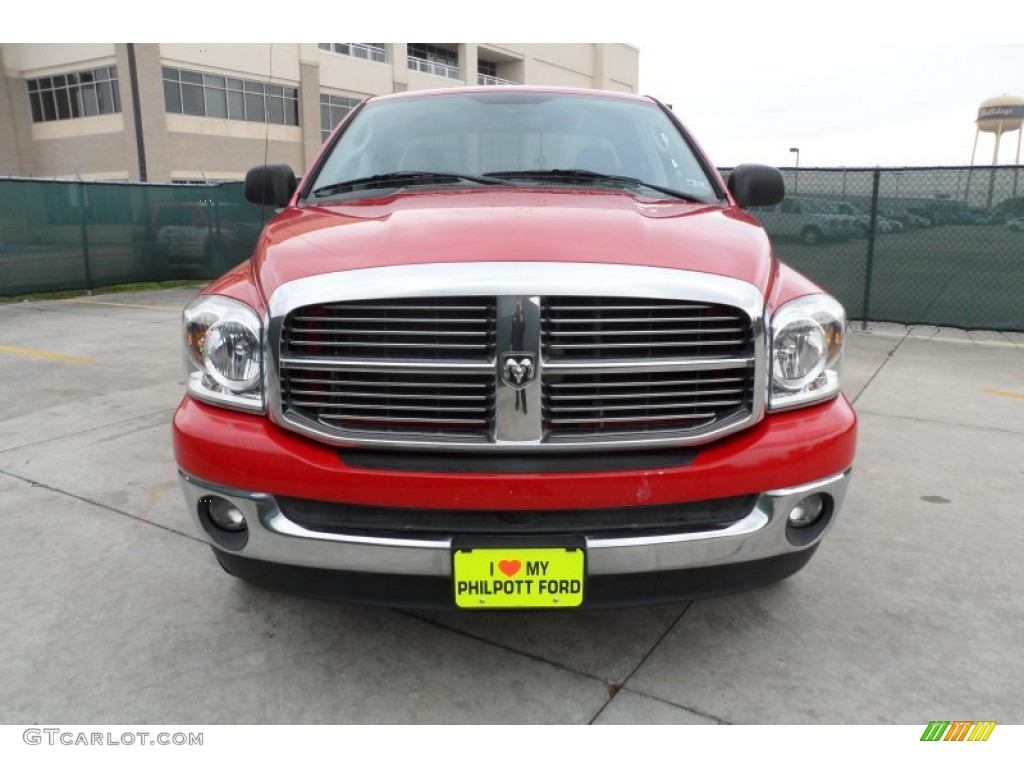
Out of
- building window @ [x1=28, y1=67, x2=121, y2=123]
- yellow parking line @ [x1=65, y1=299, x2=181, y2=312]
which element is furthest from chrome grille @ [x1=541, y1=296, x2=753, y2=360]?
building window @ [x1=28, y1=67, x2=121, y2=123]

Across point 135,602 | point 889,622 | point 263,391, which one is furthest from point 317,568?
point 889,622

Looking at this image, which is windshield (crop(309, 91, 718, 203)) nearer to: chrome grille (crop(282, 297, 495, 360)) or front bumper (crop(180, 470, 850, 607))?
chrome grille (crop(282, 297, 495, 360))

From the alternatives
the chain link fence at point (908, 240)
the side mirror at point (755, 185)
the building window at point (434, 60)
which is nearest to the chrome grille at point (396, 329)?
the side mirror at point (755, 185)

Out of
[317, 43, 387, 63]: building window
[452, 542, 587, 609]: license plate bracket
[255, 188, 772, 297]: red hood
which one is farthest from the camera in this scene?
[317, 43, 387, 63]: building window

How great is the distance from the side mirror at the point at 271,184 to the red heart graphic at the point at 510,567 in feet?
7.01

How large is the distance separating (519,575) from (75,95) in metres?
37.8

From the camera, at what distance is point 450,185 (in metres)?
2.96

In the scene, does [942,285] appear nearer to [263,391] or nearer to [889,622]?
[889,622]

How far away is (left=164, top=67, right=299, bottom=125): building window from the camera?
31.6 m

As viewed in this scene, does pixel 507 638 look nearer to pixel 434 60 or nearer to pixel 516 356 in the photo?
pixel 516 356

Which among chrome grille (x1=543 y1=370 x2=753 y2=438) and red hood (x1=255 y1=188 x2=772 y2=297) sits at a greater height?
red hood (x1=255 y1=188 x2=772 y2=297)

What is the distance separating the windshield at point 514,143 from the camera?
3.17 metres

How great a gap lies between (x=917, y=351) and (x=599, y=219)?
6.62 m

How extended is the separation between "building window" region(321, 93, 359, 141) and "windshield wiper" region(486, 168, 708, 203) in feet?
120
